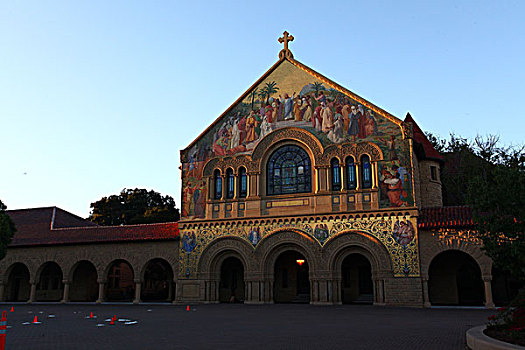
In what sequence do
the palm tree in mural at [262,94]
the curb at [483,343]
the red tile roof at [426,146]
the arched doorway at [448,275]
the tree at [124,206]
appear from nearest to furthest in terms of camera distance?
the curb at [483,343] → the arched doorway at [448,275] → the palm tree in mural at [262,94] → the red tile roof at [426,146] → the tree at [124,206]

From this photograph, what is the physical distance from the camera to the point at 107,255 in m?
31.7

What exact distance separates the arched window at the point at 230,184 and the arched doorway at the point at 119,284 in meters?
15.2

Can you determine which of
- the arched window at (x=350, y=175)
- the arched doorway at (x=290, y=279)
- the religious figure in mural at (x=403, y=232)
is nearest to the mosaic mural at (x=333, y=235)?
the religious figure in mural at (x=403, y=232)

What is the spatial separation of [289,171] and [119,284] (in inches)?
885

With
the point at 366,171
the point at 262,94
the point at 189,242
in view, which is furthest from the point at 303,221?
the point at 262,94

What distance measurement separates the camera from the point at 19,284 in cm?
3662

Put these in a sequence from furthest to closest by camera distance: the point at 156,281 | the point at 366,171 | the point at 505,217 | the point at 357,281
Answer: the point at 156,281
the point at 357,281
the point at 366,171
the point at 505,217

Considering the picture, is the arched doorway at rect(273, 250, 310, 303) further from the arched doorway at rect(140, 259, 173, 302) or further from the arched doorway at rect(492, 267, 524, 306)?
the arched doorway at rect(140, 259, 173, 302)

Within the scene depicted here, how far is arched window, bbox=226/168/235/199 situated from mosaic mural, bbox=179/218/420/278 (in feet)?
7.30

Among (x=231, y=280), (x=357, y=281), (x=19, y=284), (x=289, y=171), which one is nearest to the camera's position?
(x=289, y=171)

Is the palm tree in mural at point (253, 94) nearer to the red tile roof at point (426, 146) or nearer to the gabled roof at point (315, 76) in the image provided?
the gabled roof at point (315, 76)

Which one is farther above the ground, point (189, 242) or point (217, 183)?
point (217, 183)

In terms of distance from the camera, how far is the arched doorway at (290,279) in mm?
30484

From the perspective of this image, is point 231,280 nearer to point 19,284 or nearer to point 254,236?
point 254,236
